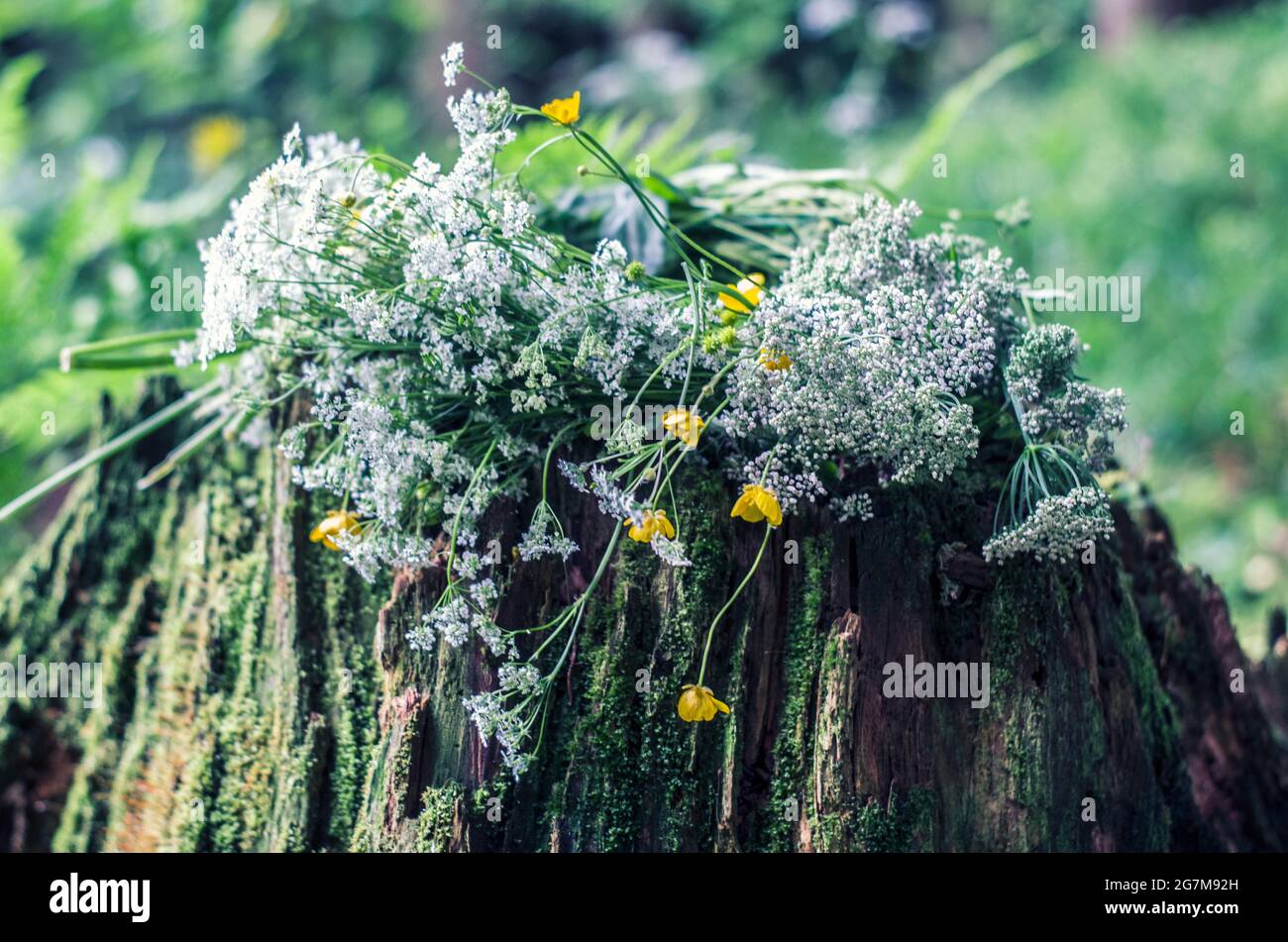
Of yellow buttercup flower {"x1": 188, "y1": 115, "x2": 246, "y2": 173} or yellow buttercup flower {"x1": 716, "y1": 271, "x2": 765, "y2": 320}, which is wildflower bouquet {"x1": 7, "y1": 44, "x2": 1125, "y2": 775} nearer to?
yellow buttercup flower {"x1": 716, "y1": 271, "x2": 765, "y2": 320}

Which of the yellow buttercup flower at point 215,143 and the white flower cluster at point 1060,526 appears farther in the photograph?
the yellow buttercup flower at point 215,143

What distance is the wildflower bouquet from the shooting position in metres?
1.18

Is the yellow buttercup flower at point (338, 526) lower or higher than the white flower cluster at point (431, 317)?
lower

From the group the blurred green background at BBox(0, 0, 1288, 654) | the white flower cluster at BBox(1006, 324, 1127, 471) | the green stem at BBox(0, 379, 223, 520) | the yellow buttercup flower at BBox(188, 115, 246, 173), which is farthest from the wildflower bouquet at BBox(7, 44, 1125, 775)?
the yellow buttercup flower at BBox(188, 115, 246, 173)

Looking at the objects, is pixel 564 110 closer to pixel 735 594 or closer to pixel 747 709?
pixel 735 594

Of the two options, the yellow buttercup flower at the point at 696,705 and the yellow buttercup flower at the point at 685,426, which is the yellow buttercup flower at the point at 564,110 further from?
the yellow buttercup flower at the point at 696,705

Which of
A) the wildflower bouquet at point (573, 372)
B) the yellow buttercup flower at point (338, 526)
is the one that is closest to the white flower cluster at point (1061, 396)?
the wildflower bouquet at point (573, 372)

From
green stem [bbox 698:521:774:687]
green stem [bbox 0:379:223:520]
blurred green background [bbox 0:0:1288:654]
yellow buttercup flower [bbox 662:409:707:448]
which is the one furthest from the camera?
blurred green background [bbox 0:0:1288:654]

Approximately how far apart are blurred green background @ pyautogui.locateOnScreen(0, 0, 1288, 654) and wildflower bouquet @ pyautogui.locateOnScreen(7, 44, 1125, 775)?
105 cm

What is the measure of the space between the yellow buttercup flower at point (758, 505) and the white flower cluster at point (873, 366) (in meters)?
0.08

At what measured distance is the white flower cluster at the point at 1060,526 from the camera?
115cm

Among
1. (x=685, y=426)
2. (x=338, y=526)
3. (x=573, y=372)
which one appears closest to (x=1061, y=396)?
(x=685, y=426)
